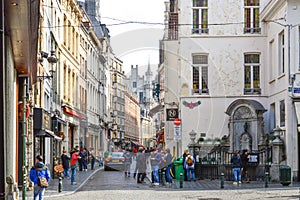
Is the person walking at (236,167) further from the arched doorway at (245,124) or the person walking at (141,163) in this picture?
the arched doorway at (245,124)

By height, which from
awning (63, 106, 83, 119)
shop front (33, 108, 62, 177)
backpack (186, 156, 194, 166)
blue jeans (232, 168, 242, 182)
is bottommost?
blue jeans (232, 168, 242, 182)

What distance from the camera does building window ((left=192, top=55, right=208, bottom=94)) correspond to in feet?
121

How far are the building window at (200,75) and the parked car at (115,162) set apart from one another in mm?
10422

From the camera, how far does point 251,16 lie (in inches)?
1451

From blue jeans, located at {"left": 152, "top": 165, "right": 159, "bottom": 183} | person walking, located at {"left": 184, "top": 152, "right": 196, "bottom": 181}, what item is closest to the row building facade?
person walking, located at {"left": 184, "top": 152, "right": 196, "bottom": 181}

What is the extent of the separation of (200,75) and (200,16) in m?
3.34

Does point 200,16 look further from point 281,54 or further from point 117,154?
point 117,154

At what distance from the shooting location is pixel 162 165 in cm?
3014

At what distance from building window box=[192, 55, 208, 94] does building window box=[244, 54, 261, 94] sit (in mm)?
2214

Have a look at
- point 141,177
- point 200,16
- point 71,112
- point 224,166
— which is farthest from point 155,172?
point 71,112

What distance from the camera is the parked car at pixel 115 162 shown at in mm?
45562

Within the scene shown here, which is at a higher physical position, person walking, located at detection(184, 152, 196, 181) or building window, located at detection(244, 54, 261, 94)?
building window, located at detection(244, 54, 261, 94)

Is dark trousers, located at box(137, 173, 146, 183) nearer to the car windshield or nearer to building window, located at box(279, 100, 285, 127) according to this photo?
building window, located at box(279, 100, 285, 127)

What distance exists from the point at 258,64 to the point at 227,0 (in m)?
4.03
